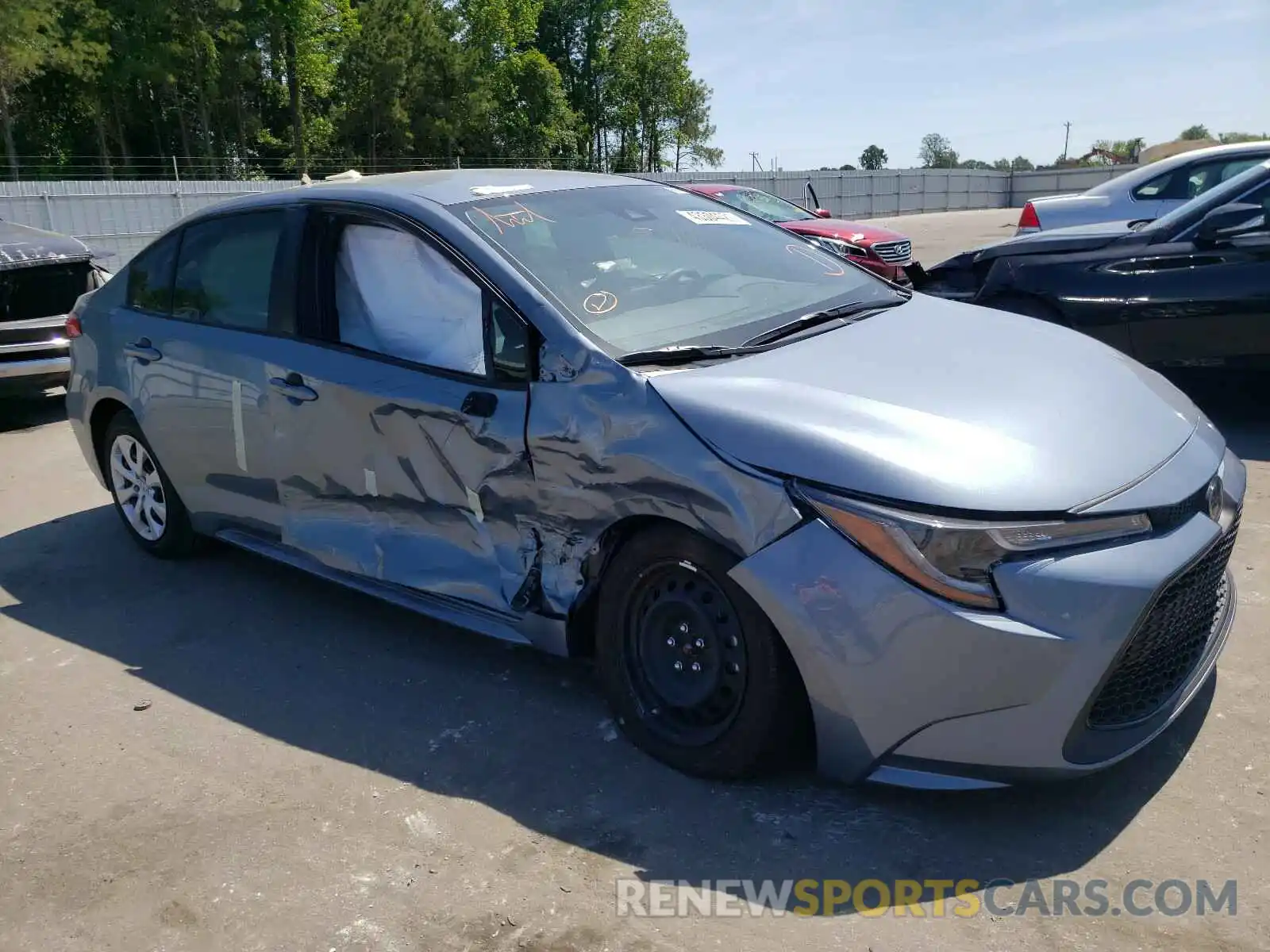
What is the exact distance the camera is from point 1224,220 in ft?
19.3

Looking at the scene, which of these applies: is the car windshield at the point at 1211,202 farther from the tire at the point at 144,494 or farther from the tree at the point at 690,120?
the tree at the point at 690,120

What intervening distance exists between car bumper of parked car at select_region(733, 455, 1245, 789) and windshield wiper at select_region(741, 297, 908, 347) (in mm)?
908

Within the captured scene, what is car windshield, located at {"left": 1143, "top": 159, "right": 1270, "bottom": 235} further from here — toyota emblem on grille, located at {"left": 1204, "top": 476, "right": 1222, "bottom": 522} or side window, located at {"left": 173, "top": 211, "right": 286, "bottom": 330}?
side window, located at {"left": 173, "top": 211, "right": 286, "bottom": 330}

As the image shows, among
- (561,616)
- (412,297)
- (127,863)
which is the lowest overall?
(127,863)

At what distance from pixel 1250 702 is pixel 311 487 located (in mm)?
3217

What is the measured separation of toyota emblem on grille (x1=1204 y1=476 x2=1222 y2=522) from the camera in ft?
9.48

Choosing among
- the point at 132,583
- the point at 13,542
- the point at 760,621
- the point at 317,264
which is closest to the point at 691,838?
the point at 760,621

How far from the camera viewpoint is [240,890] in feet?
9.02

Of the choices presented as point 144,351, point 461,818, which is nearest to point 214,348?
point 144,351

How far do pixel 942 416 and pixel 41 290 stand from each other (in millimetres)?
8088

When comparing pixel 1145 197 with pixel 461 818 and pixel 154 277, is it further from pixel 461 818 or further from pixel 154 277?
pixel 461 818

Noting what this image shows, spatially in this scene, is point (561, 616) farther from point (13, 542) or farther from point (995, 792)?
point (13, 542)

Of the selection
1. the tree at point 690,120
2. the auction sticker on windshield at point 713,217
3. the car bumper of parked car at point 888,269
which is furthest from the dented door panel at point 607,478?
the tree at point 690,120

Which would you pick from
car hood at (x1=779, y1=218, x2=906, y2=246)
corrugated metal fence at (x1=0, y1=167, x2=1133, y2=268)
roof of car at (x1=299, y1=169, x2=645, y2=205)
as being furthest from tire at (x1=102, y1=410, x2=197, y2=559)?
car hood at (x1=779, y1=218, x2=906, y2=246)
